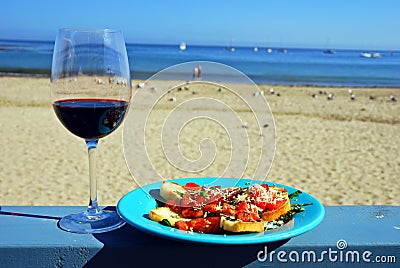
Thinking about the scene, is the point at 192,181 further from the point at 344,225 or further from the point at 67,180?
the point at 67,180

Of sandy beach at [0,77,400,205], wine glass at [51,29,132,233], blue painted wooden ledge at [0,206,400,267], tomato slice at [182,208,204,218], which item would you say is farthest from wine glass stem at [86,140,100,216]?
sandy beach at [0,77,400,205]

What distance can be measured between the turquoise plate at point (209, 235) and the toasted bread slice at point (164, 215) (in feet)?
0.05

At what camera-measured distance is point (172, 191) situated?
4.74 ft

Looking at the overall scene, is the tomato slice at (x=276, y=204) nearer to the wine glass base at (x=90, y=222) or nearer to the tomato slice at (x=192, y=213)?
the tomato slice at (x=192, y=213)

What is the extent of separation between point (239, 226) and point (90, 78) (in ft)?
1.79

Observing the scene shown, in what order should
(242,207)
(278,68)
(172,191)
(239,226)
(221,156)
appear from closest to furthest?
(239,226) < (242,207) < (172,191) < (221,156) < (278,68)

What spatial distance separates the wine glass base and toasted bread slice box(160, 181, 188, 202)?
0.15 metres

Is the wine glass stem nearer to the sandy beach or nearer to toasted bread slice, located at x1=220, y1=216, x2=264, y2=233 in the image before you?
toasted bread slice, located at x1=220, y1=216, x2=264, y2=233

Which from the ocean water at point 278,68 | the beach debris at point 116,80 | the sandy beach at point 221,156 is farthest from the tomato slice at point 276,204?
the sandy beach at point 221,156

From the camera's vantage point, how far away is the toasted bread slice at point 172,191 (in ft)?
4.65

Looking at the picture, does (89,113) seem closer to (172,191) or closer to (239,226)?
(172,191)

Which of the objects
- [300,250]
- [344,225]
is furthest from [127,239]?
[344,225]

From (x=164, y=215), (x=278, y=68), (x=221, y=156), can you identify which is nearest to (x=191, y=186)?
(x=164, y=215)

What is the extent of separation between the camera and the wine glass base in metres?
1.42
